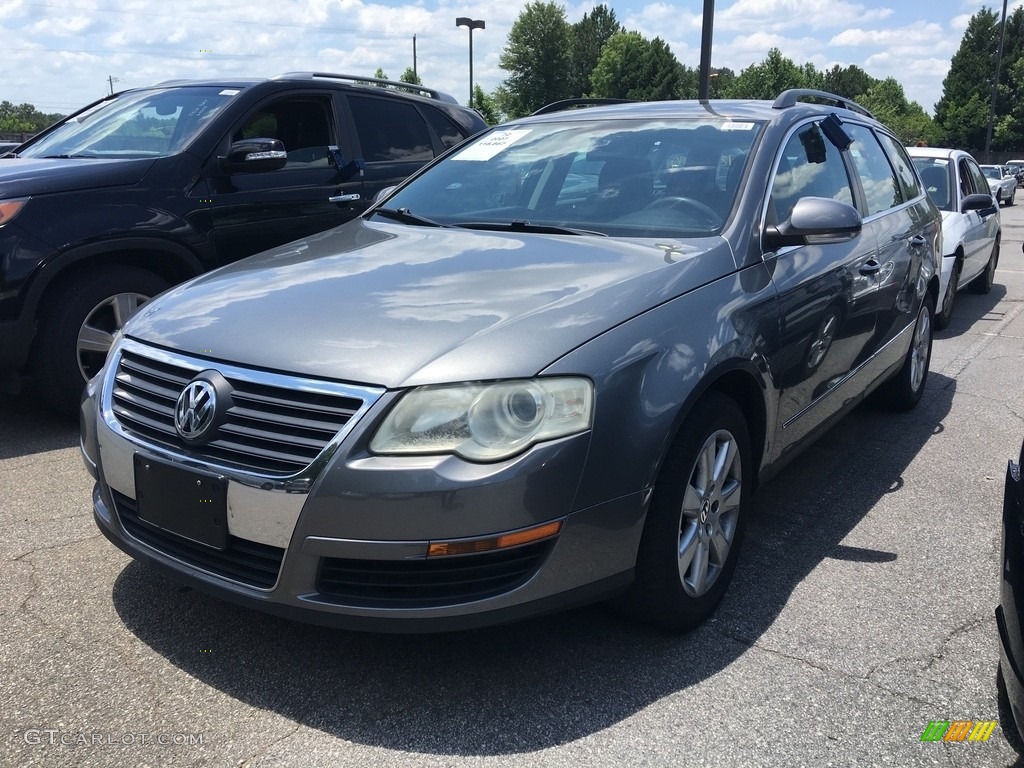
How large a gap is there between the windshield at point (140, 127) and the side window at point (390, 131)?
94cm

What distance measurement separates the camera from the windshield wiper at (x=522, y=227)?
131 inches

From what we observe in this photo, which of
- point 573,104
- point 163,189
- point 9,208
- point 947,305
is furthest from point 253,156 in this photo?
point 947,305

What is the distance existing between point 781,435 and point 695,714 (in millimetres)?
1235

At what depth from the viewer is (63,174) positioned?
466 centimetres

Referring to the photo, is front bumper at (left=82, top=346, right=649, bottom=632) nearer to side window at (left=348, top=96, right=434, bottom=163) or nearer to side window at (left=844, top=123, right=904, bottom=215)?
side window at (left=844, top=123, right=904, bottom=215)

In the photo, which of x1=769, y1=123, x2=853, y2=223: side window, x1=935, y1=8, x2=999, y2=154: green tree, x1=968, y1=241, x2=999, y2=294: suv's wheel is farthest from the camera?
x1=935, y1=8, x2=999, y2=154: green tree

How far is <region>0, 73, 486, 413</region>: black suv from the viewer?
4527mm

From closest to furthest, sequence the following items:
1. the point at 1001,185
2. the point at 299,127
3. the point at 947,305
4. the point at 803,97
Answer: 1. the point at 803,97
2. the point at 299,127
3. the point at 947,305
4. the point at 1001,185

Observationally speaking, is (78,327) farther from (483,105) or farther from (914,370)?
(483,105)

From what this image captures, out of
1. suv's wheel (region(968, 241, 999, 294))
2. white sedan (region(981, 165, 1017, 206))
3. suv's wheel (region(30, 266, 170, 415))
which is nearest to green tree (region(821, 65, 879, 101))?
white sedan (region(981, 165, 1017, 206))

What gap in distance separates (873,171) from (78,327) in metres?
4.10

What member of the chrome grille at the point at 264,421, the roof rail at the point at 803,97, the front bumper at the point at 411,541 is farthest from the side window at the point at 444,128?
the front bumper at the point at 411,541

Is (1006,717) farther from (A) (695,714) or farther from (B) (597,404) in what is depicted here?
(B) (597,404)
